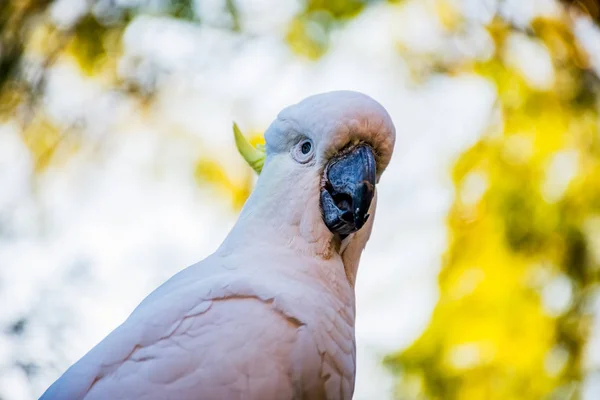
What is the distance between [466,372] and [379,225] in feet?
4.10

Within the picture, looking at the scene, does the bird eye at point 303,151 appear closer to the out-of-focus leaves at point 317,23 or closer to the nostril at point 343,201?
the nostril at point 343,201

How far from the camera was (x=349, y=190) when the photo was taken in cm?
206

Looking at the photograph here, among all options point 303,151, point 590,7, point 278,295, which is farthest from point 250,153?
point 590,7

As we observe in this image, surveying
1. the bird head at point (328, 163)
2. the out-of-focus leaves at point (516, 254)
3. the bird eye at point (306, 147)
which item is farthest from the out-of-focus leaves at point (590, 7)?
the bird eye at point (306, 147)

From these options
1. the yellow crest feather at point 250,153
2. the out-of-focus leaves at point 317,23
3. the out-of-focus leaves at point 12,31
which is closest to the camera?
the yellow crest feather at point 250,153

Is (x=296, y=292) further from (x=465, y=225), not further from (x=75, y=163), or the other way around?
(x=465, y=225)

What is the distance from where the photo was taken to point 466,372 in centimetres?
534

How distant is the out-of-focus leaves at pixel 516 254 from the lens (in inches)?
207

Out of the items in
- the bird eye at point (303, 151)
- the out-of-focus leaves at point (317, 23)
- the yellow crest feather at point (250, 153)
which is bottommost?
the bird eye at point (303, 151)

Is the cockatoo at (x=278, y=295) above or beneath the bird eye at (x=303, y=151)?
beneath

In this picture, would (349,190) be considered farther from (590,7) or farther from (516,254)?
(516,254)

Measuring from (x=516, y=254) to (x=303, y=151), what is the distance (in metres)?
3.60

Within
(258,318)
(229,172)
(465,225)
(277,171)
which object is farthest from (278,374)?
(465,225)

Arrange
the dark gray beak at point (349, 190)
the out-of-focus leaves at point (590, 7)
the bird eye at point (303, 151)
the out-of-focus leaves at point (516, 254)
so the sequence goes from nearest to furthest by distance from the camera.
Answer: the dark gray beak at point (349, 190) < the bird eye at point (303, 151) < the out-of-focus leaves at point (590, 7) < the out-of-focus leaves at point (516, 254)
